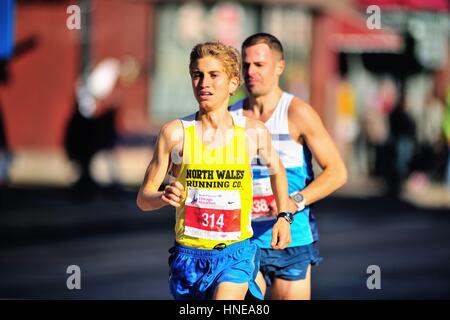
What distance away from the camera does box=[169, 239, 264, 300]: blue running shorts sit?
522 centimetres

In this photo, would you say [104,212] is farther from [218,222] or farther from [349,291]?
[218,222]

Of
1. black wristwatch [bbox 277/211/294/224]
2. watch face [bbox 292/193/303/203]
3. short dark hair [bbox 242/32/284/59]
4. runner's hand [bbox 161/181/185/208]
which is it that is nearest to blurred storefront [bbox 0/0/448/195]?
short dark hair [bbox 242/32/284/59]

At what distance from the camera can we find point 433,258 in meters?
12.4

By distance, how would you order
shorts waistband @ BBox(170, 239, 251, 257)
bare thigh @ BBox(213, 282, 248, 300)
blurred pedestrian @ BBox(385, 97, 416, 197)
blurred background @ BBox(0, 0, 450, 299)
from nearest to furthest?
bare thigh @ BBox(213, 282, 248, 300), shorts waistband @ BBox(170, 239, 251, 257), blurred background @ BBox(0, 0, 450, 299), blurred pedestrian @ BBox(385, 97, 416, 197)

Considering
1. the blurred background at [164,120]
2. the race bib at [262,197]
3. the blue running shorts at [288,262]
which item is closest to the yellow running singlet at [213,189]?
the race bib at [262,197]

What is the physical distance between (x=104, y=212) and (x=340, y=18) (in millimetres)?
11025

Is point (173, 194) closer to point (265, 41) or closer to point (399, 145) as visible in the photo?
point (265, 41)

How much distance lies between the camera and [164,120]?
969 inches

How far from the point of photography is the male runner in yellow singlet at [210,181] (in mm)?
5188

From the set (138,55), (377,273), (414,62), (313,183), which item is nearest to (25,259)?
(377,273)

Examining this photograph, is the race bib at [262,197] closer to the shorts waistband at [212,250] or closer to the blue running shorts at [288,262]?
the blue running shorts at [288,262]

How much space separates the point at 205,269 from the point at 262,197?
3.11 ft

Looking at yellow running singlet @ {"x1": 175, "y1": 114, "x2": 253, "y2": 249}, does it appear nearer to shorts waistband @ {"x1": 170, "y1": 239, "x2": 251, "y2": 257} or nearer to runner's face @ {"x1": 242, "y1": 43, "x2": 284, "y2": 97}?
shorts waistband @ {"x1": 170, "y1": 239, "x2": 251, "y2": 257}

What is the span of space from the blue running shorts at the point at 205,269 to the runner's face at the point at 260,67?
1203 millimetres
